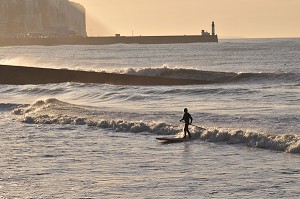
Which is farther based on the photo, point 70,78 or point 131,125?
point 70,78

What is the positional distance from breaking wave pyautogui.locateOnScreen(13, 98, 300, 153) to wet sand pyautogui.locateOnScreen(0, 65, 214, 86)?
17839mm

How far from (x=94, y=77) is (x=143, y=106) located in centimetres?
2161

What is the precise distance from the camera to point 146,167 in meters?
21.9

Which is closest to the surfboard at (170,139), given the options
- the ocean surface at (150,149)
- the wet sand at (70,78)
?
the ocean surface at (150,149)

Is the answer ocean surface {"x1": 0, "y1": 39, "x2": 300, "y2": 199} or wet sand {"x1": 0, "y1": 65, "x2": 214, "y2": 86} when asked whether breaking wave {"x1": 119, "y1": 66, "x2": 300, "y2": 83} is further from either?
ocean surface {"x1": 0, "y1": 39, "x2": 300, "y2": 199}

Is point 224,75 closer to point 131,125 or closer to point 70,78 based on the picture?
point 70,78

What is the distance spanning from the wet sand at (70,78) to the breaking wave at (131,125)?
58.5 ft

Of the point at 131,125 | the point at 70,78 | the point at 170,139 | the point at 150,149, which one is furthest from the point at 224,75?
the point at 150,149

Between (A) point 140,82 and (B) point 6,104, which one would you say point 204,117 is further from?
(A) point 140,82

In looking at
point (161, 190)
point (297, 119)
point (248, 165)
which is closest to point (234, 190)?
point (161, 190)

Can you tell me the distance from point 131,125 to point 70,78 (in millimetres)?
32546

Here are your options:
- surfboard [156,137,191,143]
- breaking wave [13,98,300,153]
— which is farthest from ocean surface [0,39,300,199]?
surfboard [156,137,191,143]

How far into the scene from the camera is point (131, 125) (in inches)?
1228

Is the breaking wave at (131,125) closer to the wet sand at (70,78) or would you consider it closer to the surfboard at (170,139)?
the surfboard at (170,139)
